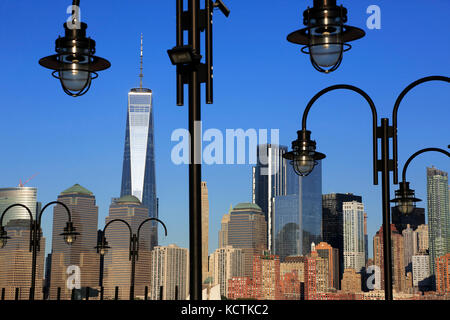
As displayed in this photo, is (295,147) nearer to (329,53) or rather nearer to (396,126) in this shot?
(396,126)

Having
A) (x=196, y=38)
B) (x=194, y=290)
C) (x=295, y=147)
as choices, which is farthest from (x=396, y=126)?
(x=194, y=290)

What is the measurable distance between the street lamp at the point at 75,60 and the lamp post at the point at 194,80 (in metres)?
1.72

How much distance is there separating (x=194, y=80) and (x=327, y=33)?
2.50m

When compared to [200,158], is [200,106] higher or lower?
higher

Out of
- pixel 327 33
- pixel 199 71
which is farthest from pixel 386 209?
pixel 199 71

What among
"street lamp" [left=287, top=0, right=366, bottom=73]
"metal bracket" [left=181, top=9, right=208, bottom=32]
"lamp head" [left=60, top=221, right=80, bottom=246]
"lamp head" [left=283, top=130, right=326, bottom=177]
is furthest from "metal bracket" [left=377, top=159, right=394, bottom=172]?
"lamp head" [left=60, top=221, right=80, bottom=246]

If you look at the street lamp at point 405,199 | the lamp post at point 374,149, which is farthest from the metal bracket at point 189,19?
the street lamp at point 405,199

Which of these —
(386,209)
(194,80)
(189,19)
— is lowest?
(386,209)

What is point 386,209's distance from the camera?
1323cm

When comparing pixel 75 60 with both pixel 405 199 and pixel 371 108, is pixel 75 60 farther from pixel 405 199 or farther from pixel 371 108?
pixel 405 199
